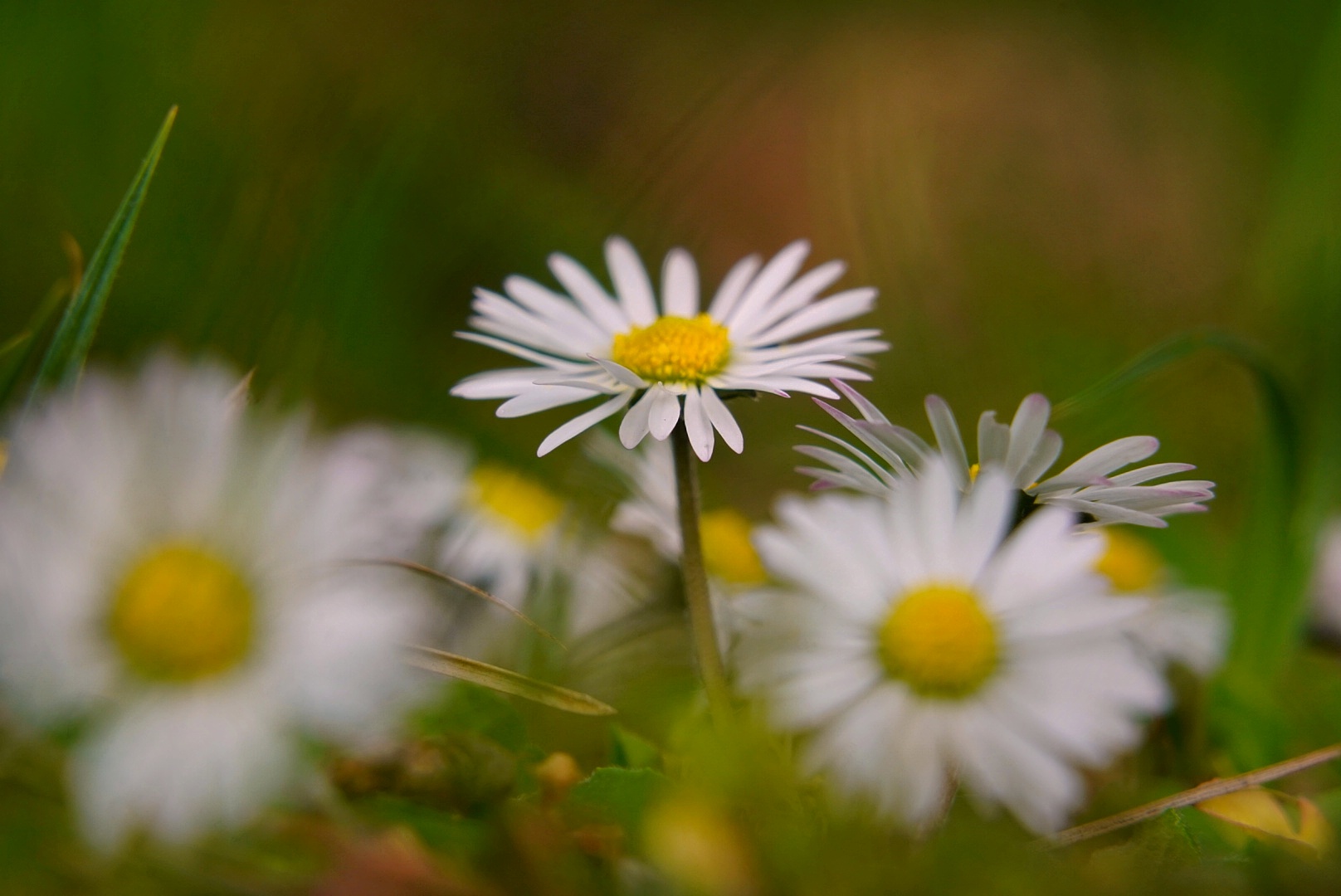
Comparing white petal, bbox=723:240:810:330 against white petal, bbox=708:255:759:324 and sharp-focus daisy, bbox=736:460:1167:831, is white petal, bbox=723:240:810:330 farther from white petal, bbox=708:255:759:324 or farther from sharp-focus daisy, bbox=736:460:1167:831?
sharp-focus daisy, bbox=736:460:1167:831

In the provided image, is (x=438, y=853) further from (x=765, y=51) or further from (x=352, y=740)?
(x=765, y=51)

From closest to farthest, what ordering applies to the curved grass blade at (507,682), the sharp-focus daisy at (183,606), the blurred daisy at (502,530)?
the sharp-focus daisy at (183,606)
the curved grass blade at (507,682)
the blurred daisy at (502,530)

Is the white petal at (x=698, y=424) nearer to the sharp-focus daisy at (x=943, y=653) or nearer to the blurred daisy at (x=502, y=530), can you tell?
the sharp-focus daisy at (x=943, y=653)

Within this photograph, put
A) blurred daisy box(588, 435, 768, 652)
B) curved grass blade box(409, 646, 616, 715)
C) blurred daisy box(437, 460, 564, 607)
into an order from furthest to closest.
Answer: blurred daisy box(437, 460, 564, 607)
blurred daisy box(588, 435, 768, 652)
curved grass blade box(409, 646, 616, 715)

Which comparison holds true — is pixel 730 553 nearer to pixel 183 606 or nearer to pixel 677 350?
pixel 677 350

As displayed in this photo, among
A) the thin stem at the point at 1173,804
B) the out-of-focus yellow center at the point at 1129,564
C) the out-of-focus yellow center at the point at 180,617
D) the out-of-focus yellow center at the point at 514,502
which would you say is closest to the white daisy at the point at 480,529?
the out-of-focus yellow center at the point at 514,502

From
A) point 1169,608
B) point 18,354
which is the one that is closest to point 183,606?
point 18,354

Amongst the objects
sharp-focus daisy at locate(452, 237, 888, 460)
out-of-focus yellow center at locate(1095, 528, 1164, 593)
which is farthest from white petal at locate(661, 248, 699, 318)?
out-of-focus yellow center at locate(1095, 528, 1164, 593)
